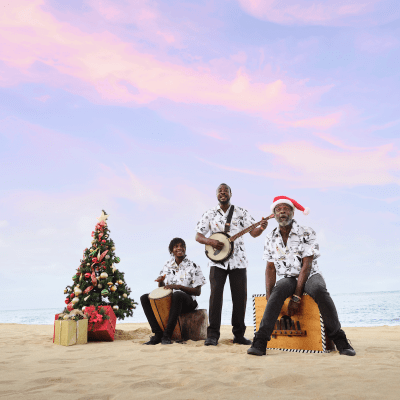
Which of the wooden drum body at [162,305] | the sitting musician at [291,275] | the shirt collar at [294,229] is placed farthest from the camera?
the wooden drum body at [162,305]

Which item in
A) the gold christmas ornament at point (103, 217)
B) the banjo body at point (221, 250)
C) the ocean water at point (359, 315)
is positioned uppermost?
the gold christmas ornament at point (103, 217)

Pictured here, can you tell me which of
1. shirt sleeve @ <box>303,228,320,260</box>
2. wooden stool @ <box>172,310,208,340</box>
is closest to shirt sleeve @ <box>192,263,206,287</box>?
wooden stool @ <box>172,310,208,340</box>

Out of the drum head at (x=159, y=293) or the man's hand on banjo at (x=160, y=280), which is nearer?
the drum head at (x=159, y=293)

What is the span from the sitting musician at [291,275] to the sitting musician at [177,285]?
137 cm

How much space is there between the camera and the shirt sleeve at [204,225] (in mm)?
4777

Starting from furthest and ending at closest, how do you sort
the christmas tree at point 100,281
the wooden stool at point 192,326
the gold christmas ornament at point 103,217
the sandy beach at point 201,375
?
the gold christmas ornament at point 103,217 < the christmas tree at point 100,281 < the wooden stool at point 192,326 < the sandy beach at point 201,375

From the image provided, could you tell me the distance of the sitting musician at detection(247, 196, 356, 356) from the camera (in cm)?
A: 348

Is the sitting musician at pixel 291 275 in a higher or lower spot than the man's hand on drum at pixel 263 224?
lower

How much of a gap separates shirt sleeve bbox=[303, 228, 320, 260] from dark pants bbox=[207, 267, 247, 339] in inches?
38.4

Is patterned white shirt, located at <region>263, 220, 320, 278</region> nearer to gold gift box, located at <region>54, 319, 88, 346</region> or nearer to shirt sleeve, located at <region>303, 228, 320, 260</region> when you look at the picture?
shirt sleeve, located at <region>303, 228, 320, 260</region>

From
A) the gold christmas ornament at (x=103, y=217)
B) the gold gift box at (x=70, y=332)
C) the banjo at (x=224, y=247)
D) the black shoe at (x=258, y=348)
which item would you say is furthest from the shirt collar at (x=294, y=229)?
the gold christmas ornament at (x=103, y=217)

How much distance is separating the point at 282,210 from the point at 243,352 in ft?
5.01

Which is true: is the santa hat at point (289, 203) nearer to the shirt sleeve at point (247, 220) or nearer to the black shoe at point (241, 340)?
the shirt sleeve at point (247, 220)

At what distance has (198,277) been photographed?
16.9ft
